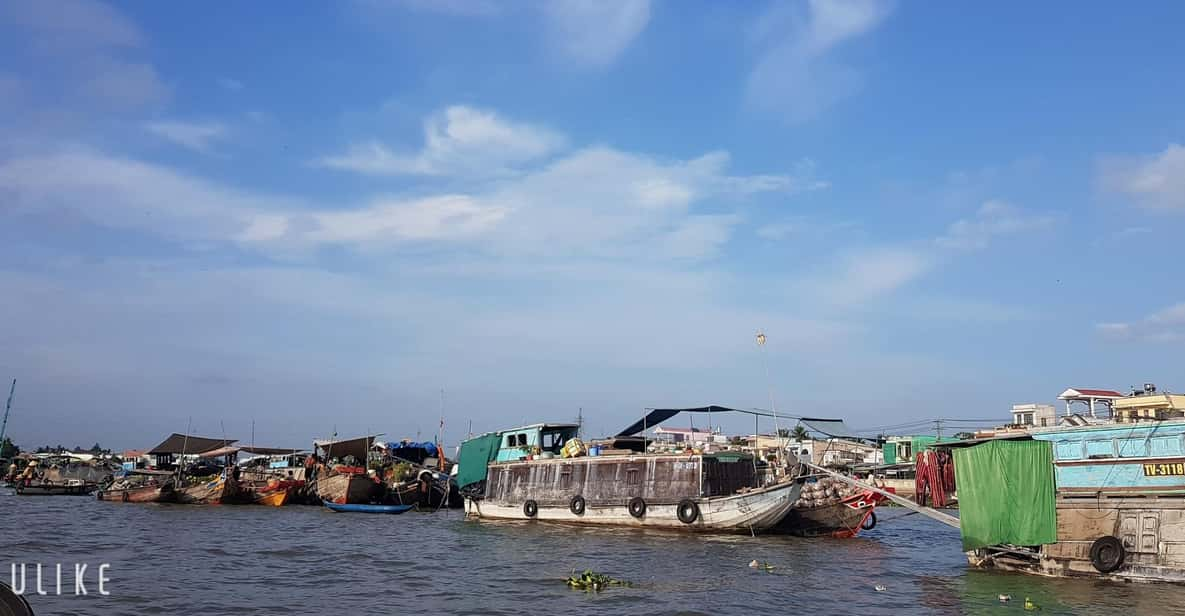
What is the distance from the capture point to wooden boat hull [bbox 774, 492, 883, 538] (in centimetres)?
2697

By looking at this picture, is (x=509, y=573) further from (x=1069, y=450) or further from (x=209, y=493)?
(x=209, y=493)

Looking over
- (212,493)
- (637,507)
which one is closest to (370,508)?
(212,493)

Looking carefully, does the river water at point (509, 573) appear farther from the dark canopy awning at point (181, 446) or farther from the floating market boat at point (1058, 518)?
the dark canopy awning at point (181, 446)

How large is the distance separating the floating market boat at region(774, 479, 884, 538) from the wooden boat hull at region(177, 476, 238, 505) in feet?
101

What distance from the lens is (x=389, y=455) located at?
50.9 meters

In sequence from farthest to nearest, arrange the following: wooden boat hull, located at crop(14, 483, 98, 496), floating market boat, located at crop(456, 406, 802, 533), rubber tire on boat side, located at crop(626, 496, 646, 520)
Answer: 1. wooden boat hull, located at crop(14, 483, 98, 496)
2. rubber tire on boat side, located at crop(626, 496, 646, 520)
3. floating market boat, located at crop(456, 406, 802, 533)

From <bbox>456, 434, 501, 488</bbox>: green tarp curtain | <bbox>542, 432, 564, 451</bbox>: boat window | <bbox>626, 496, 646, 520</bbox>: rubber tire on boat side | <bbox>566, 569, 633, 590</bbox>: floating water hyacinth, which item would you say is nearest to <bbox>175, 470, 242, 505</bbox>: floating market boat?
<bbox>456, 434, 501, 488</bbox>: green tarp curtain

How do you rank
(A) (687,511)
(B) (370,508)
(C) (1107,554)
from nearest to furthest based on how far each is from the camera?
(C) (1107,554)
(A) (687,511)
(B) (370,508)

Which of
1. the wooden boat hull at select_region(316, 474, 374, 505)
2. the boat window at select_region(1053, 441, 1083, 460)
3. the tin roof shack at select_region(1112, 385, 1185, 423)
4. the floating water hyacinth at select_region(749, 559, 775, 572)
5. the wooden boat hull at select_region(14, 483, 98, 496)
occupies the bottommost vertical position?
the wooden boat hull at select_region(14, 483, 98, 496)

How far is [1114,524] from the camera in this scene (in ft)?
56.0

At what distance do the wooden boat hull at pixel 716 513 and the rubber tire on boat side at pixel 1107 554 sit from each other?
9.55 metres

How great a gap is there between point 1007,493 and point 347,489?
31.5m

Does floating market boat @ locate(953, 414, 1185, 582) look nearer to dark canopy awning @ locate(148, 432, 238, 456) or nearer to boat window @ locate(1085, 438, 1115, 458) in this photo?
boat window @ locate(1085, 438, 1115, 458)

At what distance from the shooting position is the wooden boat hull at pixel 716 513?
1012 inches
